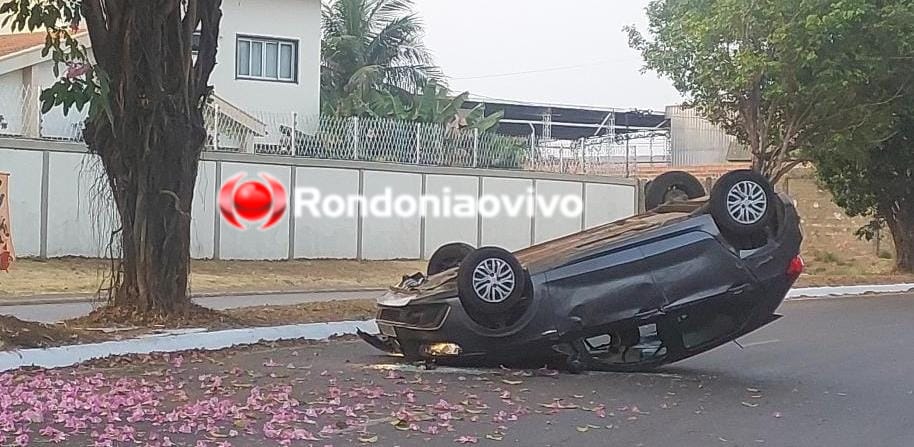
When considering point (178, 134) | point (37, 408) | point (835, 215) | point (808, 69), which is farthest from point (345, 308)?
point (835, 215)

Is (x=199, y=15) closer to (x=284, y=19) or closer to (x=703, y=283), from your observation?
(x=703, y=283)

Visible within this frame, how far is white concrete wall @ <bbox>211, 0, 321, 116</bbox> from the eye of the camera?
113 feet

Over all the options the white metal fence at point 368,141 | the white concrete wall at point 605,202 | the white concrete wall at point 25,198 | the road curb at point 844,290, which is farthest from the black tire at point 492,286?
the white concrete wall at point 605,202

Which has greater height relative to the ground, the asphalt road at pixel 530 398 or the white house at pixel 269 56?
the white house at pixel 269 56

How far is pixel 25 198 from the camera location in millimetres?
24516

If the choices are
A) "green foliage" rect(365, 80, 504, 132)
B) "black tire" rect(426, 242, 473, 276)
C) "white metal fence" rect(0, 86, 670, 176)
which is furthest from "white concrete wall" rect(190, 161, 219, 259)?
"black tire" rect(426, 242, 473, 276)

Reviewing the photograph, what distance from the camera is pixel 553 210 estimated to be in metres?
A: 31.9

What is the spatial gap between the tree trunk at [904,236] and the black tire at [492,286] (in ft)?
70.2

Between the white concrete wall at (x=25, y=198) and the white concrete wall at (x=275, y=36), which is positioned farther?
the white concrete wall at (x=275, y=36)

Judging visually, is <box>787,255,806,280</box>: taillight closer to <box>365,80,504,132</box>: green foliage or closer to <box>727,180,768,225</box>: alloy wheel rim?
<box>727,180,768,225</box>: alloy wheel rim

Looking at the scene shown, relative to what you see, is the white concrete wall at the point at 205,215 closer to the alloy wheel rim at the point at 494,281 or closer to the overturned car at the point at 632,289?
the overturned car at the point at 632,289

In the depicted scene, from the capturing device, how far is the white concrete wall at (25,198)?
2428 cm

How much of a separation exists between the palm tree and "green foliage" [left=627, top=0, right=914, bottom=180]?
17.7m

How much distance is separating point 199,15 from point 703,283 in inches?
247
